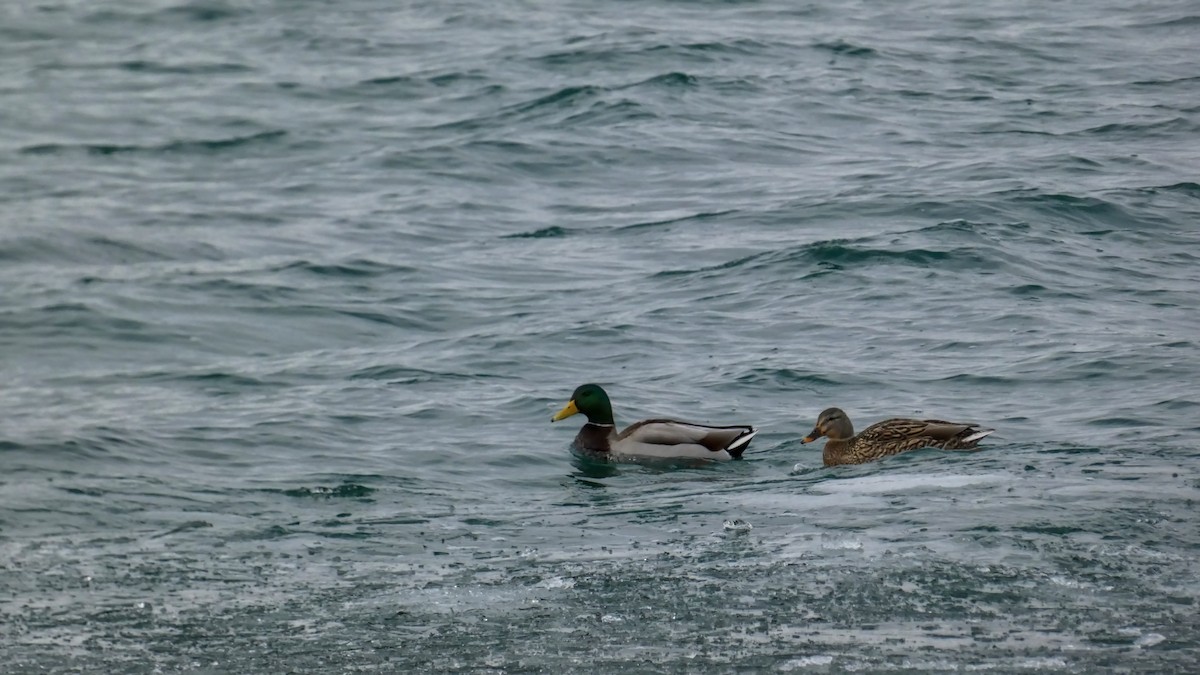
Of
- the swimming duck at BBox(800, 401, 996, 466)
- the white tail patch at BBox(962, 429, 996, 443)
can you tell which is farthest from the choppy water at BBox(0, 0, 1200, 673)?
Answer: the swimming duck at BBox(800, 401, 996, 466)

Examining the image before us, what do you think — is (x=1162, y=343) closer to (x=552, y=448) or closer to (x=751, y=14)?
(x=552, y=448)

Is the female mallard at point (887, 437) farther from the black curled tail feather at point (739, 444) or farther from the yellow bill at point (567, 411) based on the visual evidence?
the yellow bill at point (567, 411)

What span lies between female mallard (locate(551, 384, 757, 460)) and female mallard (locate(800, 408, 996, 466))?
0.57 meters

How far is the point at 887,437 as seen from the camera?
1058 centimetres

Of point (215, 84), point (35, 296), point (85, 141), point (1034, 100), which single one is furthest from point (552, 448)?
point (215, 84)

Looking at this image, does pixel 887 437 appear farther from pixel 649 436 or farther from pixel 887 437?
pixel 649 436

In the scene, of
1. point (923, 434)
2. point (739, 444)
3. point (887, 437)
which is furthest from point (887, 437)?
point (739, 444)

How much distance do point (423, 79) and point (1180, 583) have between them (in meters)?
19.0

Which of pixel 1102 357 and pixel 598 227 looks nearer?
pixel 1102 357

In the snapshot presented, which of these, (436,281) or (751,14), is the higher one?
(751,14)

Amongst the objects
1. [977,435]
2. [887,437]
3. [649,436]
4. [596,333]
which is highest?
[977,435]

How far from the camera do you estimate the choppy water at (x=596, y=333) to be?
25.3ft

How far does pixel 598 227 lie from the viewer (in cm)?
1784

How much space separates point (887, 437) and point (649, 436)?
170cm
